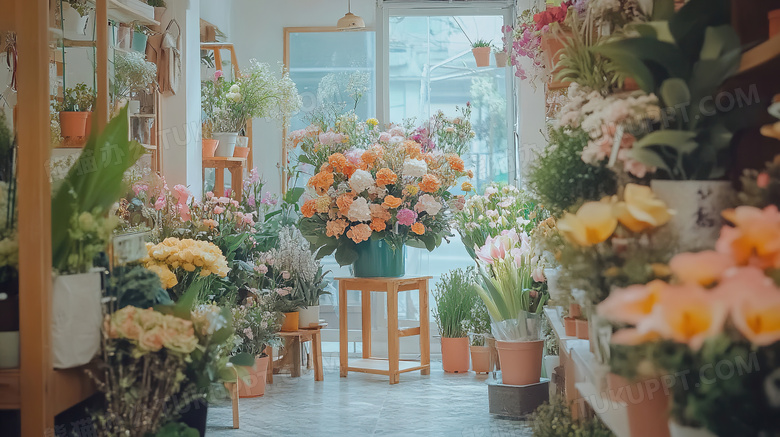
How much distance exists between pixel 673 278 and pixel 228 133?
13.5 feet

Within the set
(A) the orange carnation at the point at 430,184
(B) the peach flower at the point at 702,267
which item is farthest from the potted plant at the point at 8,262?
(A) the orange carnation at the point at 430,184

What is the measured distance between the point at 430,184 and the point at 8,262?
115 inches

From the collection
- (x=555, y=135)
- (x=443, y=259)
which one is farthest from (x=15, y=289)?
(x=443, y=259)

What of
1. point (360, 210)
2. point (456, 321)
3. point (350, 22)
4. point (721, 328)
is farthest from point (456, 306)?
point (721, 328)

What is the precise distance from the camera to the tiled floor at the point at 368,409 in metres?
3.64

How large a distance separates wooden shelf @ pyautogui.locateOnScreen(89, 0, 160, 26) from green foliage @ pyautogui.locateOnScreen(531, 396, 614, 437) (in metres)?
2.53

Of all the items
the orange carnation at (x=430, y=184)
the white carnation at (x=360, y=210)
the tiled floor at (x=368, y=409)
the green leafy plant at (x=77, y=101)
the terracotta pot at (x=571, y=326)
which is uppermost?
the green leafy plant at (x=77, y=101)

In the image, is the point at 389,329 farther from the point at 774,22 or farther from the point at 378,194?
the point at 774,22

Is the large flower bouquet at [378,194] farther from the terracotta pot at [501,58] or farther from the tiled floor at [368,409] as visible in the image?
the terracotta pot at [501,58]

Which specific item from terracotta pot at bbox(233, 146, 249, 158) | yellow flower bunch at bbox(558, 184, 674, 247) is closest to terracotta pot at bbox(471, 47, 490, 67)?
terracotta pot at bbox(233, 146, 249, 158)

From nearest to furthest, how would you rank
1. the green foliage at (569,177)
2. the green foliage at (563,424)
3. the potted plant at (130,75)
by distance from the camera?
the green foliage at (569,177) → the green foliage at (563,424) → the potted plant at (130,75)

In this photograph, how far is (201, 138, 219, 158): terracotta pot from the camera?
15.8 feet

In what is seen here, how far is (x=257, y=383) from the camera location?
429cm

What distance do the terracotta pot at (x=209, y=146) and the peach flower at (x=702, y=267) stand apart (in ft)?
13.3
